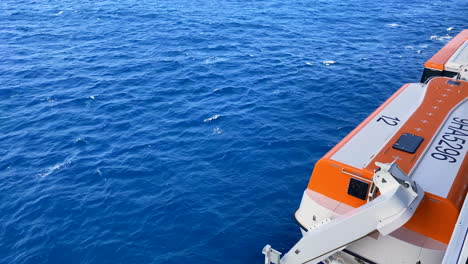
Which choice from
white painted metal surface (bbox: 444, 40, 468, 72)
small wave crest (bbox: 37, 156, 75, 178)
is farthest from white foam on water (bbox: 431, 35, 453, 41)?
small wave crest (bbox: 37, 156, 75, 178)

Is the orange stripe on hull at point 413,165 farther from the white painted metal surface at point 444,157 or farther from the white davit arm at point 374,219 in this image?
the white davit arm at point 374,219

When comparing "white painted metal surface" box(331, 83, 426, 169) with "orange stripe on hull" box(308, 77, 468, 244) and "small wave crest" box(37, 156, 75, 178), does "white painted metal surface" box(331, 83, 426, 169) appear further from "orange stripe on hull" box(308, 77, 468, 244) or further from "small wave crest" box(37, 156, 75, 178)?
"small wave crest" box(37, 156, 75, 178)

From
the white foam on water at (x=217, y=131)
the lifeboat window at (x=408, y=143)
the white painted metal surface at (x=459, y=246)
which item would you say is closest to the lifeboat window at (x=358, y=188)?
the lifeboat window at (x=408, y=143)

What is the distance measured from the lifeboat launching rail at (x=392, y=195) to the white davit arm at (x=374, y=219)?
0.04m

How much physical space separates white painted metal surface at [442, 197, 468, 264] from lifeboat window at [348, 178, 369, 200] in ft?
14.7

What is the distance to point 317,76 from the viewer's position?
44219mm

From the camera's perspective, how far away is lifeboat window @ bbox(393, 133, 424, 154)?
19.3 meters

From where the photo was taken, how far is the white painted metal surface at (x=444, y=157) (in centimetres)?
1734

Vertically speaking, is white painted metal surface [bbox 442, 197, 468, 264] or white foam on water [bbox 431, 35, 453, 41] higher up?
white painted metal surface [bbox 442, 197, 468, 264]

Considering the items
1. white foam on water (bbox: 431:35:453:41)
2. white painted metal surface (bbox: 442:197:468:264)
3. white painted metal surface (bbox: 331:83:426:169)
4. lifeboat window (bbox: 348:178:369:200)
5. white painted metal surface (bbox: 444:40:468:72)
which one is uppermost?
white painted metal surface (bbox: 442:197:468:264)

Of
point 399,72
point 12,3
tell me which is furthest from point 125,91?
point 12,3

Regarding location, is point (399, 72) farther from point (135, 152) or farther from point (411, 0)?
point (411, 0)

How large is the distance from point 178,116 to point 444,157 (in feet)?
78.8

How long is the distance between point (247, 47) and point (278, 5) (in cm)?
2316
